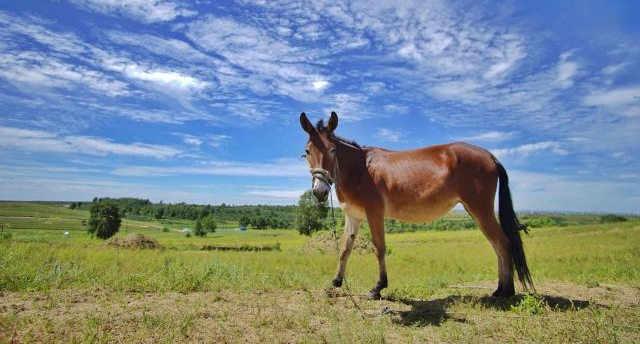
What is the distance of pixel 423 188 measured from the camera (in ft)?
22.1

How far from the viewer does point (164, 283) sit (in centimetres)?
671

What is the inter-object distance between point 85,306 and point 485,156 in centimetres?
688

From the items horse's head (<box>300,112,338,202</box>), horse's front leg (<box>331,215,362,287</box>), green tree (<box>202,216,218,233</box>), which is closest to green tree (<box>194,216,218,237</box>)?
green tree (<box>202,216,218,233</box>)

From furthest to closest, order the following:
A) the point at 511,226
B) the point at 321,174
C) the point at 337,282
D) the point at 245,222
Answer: the point at 245,222 → the point at 337,282 → the point at 511,226 → the point at 321,174

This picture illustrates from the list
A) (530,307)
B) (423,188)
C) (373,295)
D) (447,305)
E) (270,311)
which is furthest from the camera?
(423,188)

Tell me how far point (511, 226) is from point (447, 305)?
1.92 meters

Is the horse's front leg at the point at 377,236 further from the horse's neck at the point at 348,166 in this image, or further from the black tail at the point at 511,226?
the black tail at the point at 511,226

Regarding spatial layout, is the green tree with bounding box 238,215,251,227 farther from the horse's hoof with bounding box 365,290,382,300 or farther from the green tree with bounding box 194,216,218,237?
the horse's hoof with bounding box 365,290,382,300

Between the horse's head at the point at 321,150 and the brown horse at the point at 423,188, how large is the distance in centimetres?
2

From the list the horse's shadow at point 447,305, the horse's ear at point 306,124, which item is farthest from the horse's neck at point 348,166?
the horse's shadow at point 447,305

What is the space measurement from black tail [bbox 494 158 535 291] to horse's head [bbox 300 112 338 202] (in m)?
3.14

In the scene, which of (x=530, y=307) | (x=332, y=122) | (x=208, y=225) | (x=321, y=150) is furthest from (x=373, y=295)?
(x=208, y=225)

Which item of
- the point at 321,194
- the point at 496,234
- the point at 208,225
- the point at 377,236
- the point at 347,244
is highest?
the point at 321,194

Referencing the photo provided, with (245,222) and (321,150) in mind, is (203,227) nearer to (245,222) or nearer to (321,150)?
(245,222)
